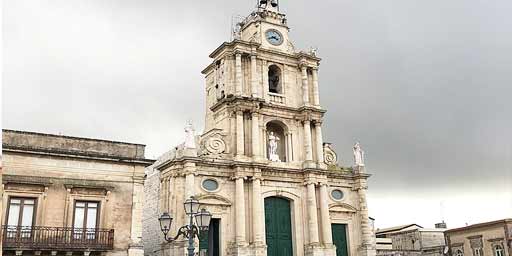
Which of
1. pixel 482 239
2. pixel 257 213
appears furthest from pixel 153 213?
pixel 482 239

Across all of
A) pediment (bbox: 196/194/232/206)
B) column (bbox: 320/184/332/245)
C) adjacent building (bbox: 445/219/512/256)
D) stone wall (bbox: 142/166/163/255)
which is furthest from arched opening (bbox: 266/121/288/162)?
adjacent building (bbox: 445/219/512/256)

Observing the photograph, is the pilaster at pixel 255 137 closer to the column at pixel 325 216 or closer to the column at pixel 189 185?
the column at pixel 189 185

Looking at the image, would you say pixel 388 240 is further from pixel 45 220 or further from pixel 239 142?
pixel 45 220

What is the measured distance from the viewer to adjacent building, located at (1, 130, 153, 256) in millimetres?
19141

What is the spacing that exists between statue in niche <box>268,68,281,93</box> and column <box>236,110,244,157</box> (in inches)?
163

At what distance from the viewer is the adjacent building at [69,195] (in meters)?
19.1

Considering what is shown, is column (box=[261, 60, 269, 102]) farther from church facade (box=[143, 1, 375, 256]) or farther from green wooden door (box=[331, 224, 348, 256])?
green wooden door (box=[331, 224, 348, 256])

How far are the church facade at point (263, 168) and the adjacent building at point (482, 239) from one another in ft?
38.1

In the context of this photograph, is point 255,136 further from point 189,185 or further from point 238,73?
point 189,185

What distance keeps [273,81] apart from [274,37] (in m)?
2.93

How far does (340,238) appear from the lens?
31.2 m

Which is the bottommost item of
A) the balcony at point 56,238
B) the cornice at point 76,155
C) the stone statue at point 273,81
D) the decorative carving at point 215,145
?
the balcony at point 56,238

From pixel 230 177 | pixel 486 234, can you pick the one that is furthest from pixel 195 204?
pixel 486 234

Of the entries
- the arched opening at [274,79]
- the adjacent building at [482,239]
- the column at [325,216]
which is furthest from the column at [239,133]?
the adjacent building at [482,239]
